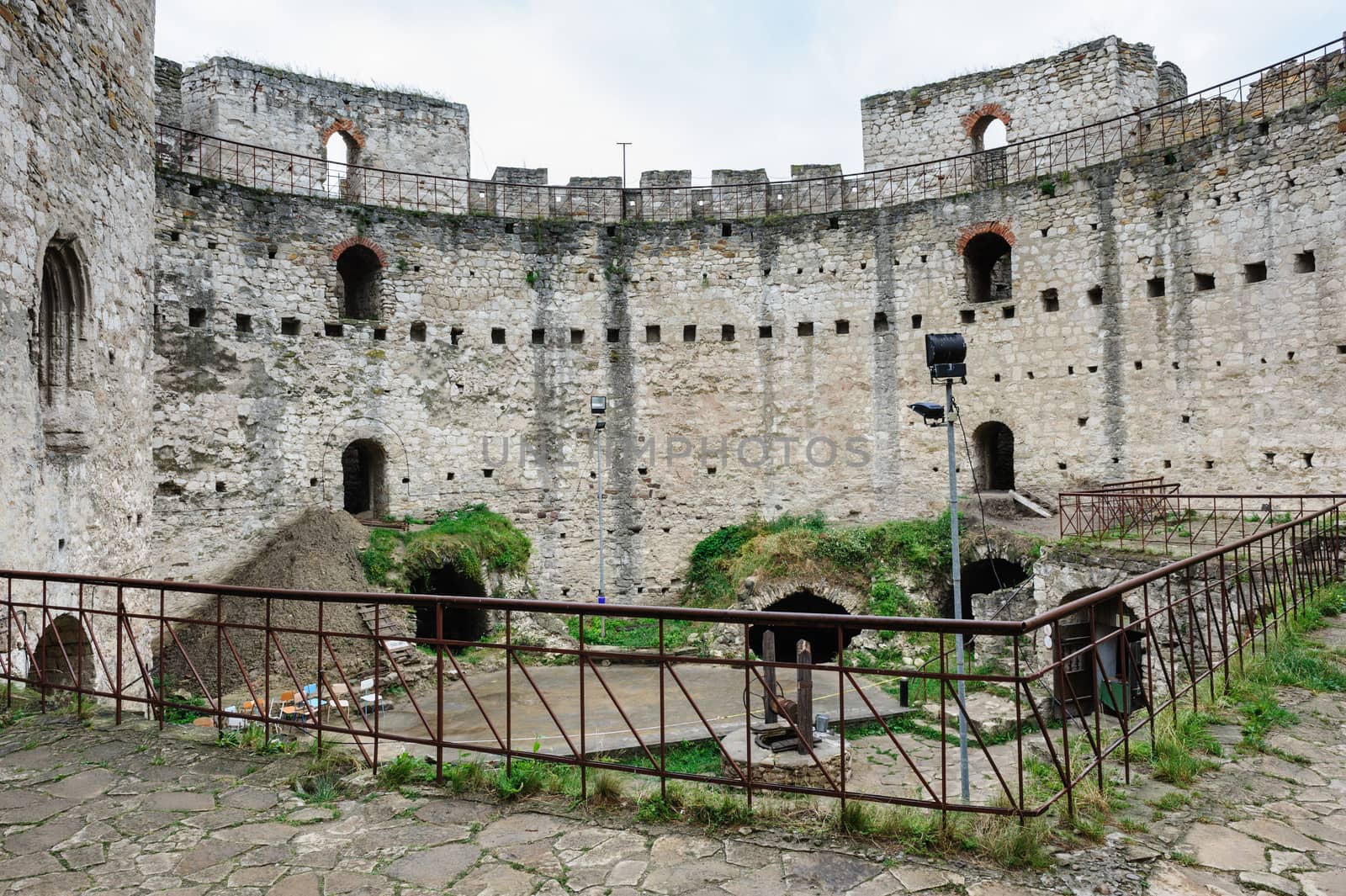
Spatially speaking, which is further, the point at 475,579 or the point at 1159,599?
the point at 475,579

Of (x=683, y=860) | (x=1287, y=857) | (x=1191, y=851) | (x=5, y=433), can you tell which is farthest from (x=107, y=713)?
(x=1287, y=857)

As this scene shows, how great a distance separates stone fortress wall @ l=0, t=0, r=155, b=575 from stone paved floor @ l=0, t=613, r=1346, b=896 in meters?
4.49

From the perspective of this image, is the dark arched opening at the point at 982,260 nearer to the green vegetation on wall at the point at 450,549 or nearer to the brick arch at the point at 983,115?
the brick arch at the point at 983,115

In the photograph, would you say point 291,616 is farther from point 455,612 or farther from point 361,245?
point 361,245

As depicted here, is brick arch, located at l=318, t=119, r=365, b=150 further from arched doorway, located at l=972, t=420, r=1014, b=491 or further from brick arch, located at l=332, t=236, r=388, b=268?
arched doorway, located at l=972, t=420, r=1014, b=491

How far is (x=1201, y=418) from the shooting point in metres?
14.6

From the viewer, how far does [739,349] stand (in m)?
17.9

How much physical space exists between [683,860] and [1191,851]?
6.93ft

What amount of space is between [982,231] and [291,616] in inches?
529

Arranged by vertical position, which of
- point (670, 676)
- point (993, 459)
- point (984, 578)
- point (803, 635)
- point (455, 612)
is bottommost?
point (803, 635)

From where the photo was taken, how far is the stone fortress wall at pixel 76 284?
7.83 metres

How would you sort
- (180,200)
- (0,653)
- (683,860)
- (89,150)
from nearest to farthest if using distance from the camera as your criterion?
(683,860) → (0,653) → (89,150) → (180,200)

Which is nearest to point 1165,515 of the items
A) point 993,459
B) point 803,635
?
point 993,459

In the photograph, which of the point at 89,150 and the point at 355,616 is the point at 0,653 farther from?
the point at 355,616
